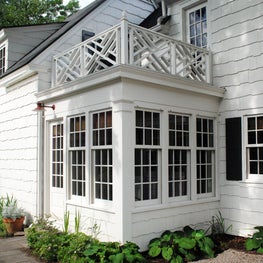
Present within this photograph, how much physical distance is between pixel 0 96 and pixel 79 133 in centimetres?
520

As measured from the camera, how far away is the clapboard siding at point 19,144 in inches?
374

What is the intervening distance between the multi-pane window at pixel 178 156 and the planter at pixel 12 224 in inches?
166

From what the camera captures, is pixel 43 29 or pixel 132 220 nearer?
pixel 132 220

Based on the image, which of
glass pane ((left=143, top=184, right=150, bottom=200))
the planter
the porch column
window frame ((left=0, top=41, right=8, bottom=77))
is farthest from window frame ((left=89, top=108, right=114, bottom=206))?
window frame ((left=0, top=41, right=8, bottom=77))

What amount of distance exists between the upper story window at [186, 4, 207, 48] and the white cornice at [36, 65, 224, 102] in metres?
1.92

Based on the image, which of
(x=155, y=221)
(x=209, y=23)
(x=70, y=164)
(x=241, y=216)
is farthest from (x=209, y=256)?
(x=209, y=23)

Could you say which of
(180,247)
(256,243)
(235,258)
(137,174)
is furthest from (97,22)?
(235,258)

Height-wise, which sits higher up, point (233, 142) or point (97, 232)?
point (233, 142)

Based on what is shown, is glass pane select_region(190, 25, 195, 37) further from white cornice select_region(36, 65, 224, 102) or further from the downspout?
the downspout

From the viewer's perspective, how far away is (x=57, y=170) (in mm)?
8891

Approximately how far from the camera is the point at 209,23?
8.97m

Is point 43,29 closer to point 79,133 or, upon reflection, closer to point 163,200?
point 79,133

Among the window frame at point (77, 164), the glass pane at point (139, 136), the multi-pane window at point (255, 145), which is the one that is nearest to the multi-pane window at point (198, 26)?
the multi-pane window at point (255, 145)

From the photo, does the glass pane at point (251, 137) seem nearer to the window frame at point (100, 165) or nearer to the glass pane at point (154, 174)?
the glass pane at point (154, 174)
